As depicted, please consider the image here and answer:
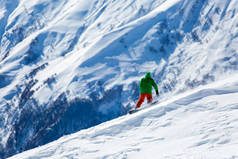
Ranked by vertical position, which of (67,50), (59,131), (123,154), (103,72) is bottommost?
(59,131)

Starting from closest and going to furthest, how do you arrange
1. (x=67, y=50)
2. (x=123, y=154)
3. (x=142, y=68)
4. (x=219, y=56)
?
(x=123, y=154) → (x=219, y=56) → (x=142, y=68) → (x=67, y=50)

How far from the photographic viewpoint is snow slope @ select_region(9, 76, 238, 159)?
970cm

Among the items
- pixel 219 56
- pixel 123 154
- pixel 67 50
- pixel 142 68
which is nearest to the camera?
pixel 123 154

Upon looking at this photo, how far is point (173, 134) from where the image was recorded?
1112 centimetres

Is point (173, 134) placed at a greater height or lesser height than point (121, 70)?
lesser

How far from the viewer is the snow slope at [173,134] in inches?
382

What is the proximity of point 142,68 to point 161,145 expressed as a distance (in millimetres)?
129652

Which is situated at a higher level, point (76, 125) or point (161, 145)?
point (161, 145)

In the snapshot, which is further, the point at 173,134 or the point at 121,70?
the point at 121,70

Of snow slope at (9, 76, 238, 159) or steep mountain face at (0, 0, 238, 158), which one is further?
steep mountain face at (0, 0, 238, 158)

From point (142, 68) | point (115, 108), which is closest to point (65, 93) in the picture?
point (115, 108)

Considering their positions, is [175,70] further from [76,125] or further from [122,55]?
[76,125]

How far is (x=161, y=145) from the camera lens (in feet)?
34.6

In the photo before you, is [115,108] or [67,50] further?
[67,50]
